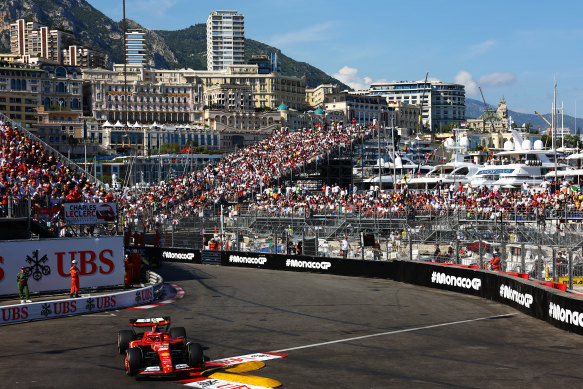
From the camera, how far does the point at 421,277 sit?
3025 centimetres

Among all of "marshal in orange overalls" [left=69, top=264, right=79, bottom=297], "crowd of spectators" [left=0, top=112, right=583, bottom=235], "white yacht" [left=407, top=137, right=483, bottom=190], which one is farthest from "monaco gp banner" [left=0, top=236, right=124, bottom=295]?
"white yacht" [left=407, top=137, right=483, bottom=190]

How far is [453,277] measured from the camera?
91.6 feet

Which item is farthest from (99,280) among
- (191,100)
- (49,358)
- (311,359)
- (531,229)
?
Result: (191,100)

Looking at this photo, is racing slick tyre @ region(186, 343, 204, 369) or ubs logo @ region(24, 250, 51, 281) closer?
racing slick tyre @ region(186, 343, 204, 369)

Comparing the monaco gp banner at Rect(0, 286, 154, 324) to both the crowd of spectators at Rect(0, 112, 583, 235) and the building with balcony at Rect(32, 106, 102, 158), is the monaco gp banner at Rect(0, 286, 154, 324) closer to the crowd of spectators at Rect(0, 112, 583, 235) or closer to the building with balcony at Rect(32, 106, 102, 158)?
the crowd of spectators at Rect(0, 112, 583, 235)

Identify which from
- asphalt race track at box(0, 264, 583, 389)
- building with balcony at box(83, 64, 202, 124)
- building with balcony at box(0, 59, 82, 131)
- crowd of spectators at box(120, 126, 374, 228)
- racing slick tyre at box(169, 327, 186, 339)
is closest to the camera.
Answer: asphalt race track at box(0, 264, 583, 389)

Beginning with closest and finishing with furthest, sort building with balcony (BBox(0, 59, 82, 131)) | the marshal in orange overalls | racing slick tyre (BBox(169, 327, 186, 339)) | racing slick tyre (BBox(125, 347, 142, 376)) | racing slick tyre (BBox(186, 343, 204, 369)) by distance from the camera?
racing slick tyre (BBox(125, 347, 142, 376)), racing slick tyre (BBox(186, 343, 204, 369)), racing slick tyre (BBox(169, 327, 186, 339)), the marshal in orange overalls, building with balcony (BBox(0, 59, 82, 131))

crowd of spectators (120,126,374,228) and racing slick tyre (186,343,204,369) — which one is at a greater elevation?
crowd of spectators (120,126,374,228)

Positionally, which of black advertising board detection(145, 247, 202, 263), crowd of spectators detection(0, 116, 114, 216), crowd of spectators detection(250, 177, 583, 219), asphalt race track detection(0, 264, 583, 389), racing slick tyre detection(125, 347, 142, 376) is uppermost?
crowd of spectators detection(0, 116, 114, 216)

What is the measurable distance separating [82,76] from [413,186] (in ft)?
451

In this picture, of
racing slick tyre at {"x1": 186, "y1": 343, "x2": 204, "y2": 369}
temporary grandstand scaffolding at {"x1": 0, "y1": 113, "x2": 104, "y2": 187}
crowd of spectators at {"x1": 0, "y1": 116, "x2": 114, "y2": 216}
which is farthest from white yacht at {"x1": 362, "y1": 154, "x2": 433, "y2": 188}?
racing slick tyre at {"x1": 186, "y1": 343, "x2": 204, "y2": 369}

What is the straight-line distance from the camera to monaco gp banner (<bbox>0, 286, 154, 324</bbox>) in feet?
70.6

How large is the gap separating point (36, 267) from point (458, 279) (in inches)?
618

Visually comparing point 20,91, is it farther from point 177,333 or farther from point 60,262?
point 177,333
